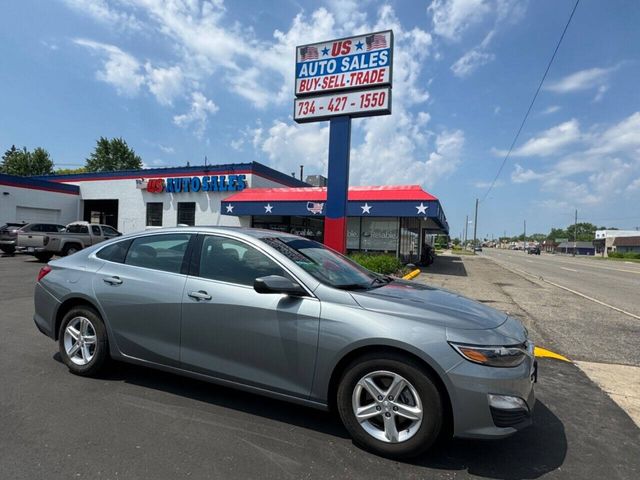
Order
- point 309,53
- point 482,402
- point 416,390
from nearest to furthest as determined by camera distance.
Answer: point 482,402 → point 416,390 → point 309,53

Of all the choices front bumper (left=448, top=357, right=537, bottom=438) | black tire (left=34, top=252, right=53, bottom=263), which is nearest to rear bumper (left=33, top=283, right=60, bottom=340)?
front bumper (left=448, top=357, right=537, bottom=438)

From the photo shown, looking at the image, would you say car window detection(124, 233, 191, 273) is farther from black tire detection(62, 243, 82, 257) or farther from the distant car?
the distant car

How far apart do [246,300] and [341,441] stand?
4.31 feet

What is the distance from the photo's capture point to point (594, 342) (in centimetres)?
647

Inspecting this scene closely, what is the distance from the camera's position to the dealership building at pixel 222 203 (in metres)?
18.5

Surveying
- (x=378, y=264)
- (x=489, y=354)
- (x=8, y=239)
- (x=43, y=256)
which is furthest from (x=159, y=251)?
(x=8, y=239)

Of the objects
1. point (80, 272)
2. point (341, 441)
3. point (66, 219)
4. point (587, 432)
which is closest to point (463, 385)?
point (341, 441)

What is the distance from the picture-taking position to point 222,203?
21625mm

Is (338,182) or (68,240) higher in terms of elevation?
(338,182)

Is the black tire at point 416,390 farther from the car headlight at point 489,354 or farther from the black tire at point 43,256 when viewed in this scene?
the black tire at point 43,256

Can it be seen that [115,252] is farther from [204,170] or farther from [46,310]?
[204,170]

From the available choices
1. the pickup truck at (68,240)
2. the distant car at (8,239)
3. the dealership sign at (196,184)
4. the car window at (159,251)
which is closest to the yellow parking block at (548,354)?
the car window at (159,251)

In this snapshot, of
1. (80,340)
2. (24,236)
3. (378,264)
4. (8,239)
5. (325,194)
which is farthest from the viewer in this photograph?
(325,194)

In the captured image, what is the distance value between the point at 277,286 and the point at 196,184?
22214mm
